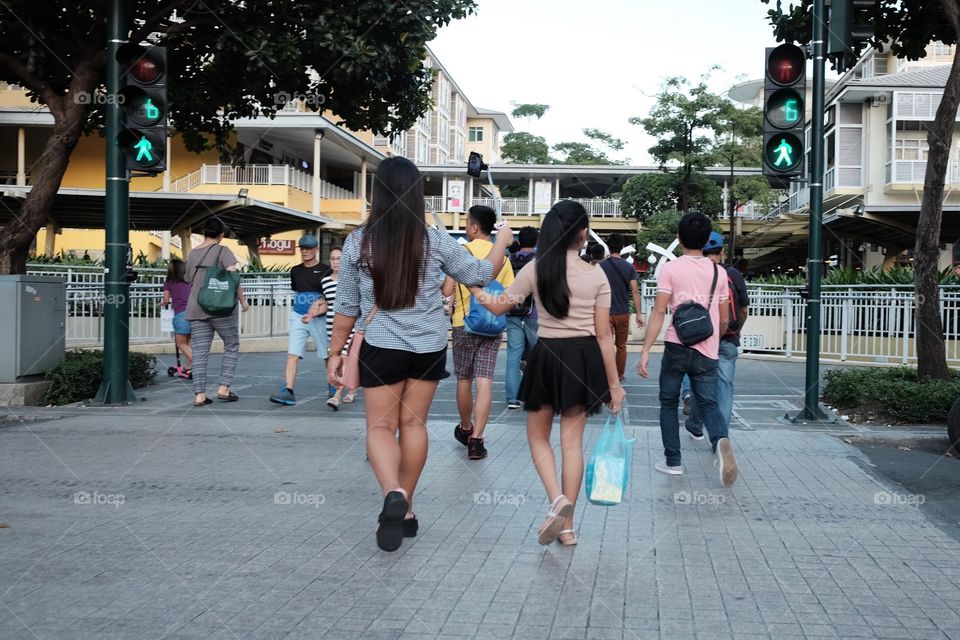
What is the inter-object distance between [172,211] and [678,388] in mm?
18424

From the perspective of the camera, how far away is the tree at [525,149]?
243ft

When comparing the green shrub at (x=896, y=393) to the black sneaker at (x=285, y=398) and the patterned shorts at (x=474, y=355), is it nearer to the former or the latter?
the patterned shorts at (x=474, y=355)

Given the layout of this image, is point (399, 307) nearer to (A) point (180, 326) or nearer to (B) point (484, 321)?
(B) point (484, 321)

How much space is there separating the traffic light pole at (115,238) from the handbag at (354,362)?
5.88 meters

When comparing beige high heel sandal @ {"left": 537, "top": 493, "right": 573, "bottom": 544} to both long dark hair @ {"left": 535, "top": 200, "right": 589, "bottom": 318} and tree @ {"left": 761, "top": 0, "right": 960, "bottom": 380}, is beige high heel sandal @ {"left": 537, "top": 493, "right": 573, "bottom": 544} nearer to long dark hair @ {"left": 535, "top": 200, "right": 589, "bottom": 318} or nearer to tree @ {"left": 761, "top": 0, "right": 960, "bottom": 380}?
long dark hair @ {"left": 535, "top": 200, "right": 589, "bottom": 318}

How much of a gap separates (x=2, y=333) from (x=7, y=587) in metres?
6.62

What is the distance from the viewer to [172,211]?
2280 centimetres

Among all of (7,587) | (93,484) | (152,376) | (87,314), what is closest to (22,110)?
(87,314)

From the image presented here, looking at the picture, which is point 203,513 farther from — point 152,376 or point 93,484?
point 152,376

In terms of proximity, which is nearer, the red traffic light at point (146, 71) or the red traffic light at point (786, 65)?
the red traffic light at point (786, 65)

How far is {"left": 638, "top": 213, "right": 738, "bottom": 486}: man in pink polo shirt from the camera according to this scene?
6656mm

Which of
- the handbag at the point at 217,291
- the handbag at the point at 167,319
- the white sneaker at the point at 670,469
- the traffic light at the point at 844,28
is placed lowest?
the white sneaker at the point at 670,469

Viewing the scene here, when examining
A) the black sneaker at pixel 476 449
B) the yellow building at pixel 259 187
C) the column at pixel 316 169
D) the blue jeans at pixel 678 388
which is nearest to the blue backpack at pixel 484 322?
the black sneaker at pixel 476 449

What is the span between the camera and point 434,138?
65.4 m
